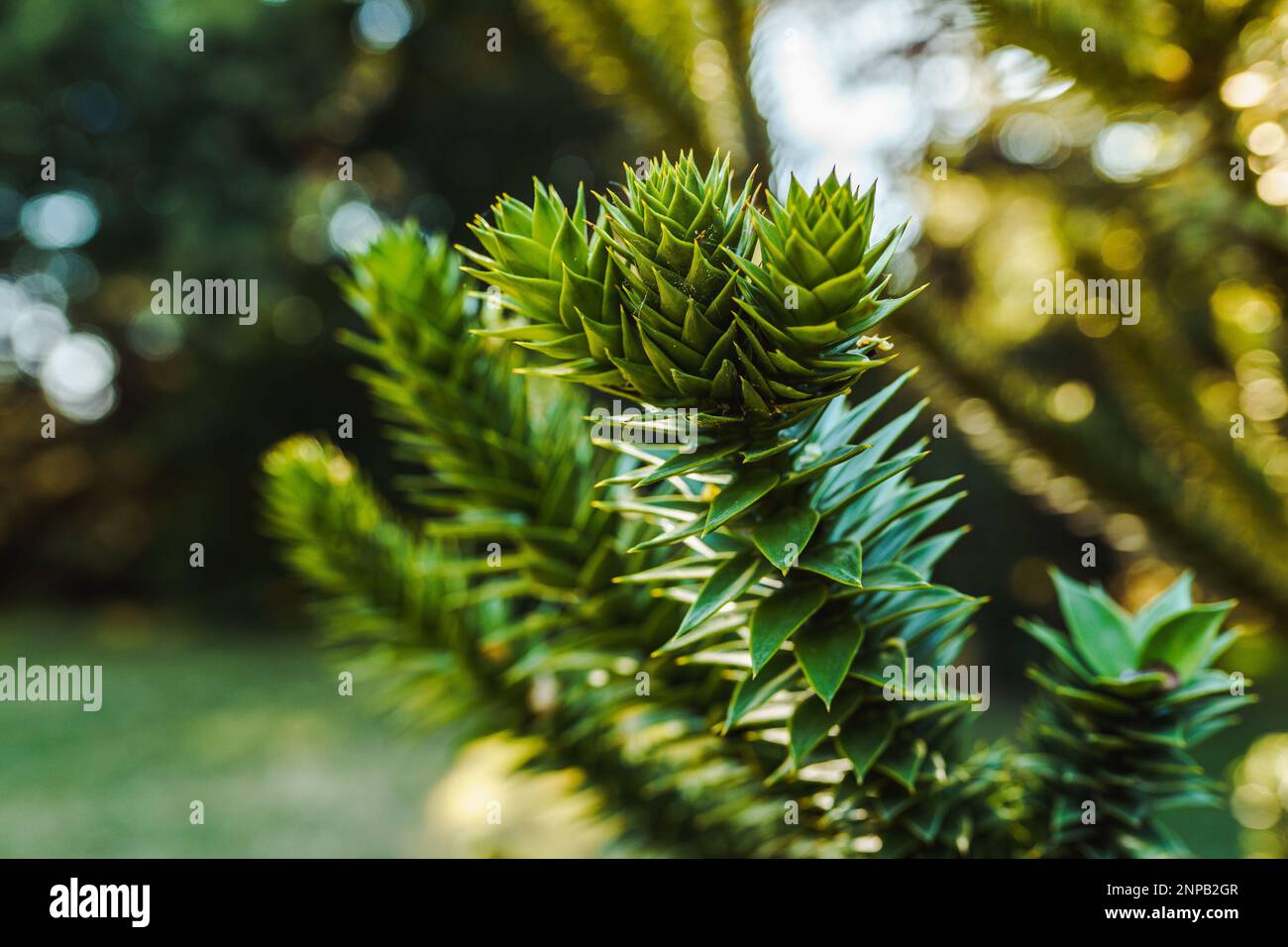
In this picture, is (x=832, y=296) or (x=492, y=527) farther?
(x=492, y=527)

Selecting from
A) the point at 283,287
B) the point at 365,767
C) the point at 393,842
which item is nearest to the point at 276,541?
the point at 283,287

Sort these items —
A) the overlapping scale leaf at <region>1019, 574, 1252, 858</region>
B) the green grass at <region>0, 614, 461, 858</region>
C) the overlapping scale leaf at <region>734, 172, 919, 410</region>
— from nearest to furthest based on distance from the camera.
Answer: the overlapping scale leaf at <region>734, 172, 919, 410</region> < the overlapping scale leaf at <region>1019, 574, 1252, 858</region> < the green grass at <region>0, 614, 461, 858</region>

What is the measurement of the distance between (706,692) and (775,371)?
41 cm

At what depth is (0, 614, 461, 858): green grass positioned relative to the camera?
17.1 ft

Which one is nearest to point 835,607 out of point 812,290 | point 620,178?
point 812,290

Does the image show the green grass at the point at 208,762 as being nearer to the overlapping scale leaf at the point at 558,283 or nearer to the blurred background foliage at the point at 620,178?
the blurred background foliage at the point at 620,178

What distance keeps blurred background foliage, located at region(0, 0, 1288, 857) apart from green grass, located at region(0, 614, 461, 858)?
753 mm

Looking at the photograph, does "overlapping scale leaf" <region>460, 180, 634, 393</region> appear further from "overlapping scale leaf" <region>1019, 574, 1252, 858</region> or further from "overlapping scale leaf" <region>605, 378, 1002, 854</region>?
"overlapping scale leaf" <region>1019, 574, 1252, 858</region>

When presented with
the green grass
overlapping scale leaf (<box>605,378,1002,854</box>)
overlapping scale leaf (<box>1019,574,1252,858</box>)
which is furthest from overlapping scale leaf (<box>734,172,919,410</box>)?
the green grass

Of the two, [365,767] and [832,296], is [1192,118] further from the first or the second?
[365,767]

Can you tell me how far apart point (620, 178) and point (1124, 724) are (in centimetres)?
620

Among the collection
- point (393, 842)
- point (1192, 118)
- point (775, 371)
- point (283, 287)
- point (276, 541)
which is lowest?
point (393, 842)

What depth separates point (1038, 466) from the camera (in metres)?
1.87

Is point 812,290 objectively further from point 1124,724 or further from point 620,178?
point 620,178
